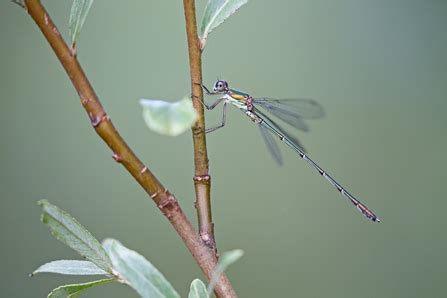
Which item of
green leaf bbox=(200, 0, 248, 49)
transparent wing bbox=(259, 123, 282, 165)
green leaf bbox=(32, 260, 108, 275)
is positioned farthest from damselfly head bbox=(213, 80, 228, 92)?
green leaf bbox=(32, 260, 108, 275)

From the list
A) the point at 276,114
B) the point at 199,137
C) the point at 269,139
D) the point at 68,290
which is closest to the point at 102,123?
the point at 199,137

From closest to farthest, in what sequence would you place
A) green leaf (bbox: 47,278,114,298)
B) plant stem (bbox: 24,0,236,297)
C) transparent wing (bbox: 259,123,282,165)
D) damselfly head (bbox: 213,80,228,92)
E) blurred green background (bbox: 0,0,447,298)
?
plant stem (bbox: 24,0,236,297) → green leaf (bbox: 47,278,114,298) → damselfly head (bbox: 213,80,228,92) → transparent wing (bbox: 259,123,282,165) → blurred green background (bbox: 0,0,447,298)

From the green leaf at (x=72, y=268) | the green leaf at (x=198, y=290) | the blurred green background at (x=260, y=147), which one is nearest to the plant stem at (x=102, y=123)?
the green leaf at (x=198, y=290)

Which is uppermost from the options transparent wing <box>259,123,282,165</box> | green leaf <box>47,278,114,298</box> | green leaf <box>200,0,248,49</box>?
transparent wing <box>259,123,282,165</box>

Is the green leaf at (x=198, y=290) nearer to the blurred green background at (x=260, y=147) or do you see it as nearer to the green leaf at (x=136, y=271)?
the green leaf at (x=136, y=271)

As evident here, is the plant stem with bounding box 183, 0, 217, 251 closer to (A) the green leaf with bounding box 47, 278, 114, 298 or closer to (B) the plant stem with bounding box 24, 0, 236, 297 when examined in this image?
(B) the plant stem with bounding box 24, 0, 236, 297

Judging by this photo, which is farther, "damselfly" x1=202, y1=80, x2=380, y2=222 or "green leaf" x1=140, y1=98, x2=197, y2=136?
"damselfly" x1=202, y1=80, x2=380, y2=222

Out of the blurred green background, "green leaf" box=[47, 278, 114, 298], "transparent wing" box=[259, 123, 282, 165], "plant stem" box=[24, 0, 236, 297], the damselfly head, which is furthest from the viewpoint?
the blurred green background

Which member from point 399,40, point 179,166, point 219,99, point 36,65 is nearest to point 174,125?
point 219,99
